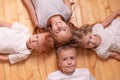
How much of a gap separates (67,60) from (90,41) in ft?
0.62

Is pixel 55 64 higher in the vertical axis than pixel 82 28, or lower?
lower

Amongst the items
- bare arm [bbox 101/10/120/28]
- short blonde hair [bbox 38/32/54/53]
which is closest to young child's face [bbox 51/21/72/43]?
short blonde hair [bbox 38/32/54/53]

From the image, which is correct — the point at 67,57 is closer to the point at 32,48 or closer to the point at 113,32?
the point at 32,48

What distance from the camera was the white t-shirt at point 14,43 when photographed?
1514 millimetres

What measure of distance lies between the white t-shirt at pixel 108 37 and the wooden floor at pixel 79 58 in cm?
6

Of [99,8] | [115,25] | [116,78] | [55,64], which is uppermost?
[99,8]

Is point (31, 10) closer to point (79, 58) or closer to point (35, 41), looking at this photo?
point (35, 41)

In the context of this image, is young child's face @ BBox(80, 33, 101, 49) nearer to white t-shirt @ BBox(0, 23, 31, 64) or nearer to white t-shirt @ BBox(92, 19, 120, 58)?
white t-shirt @ BBox(92, 19, 120, 58)

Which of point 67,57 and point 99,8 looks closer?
point 67,57

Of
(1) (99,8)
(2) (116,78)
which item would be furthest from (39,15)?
(2) (116,78)

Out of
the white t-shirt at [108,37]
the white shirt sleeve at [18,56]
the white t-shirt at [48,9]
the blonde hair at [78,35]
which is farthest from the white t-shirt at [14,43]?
the white t-shirt at [108,37]

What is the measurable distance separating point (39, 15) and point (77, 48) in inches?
12.1

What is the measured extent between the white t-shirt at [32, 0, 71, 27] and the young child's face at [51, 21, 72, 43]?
4.6 inches

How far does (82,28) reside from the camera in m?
1.61
